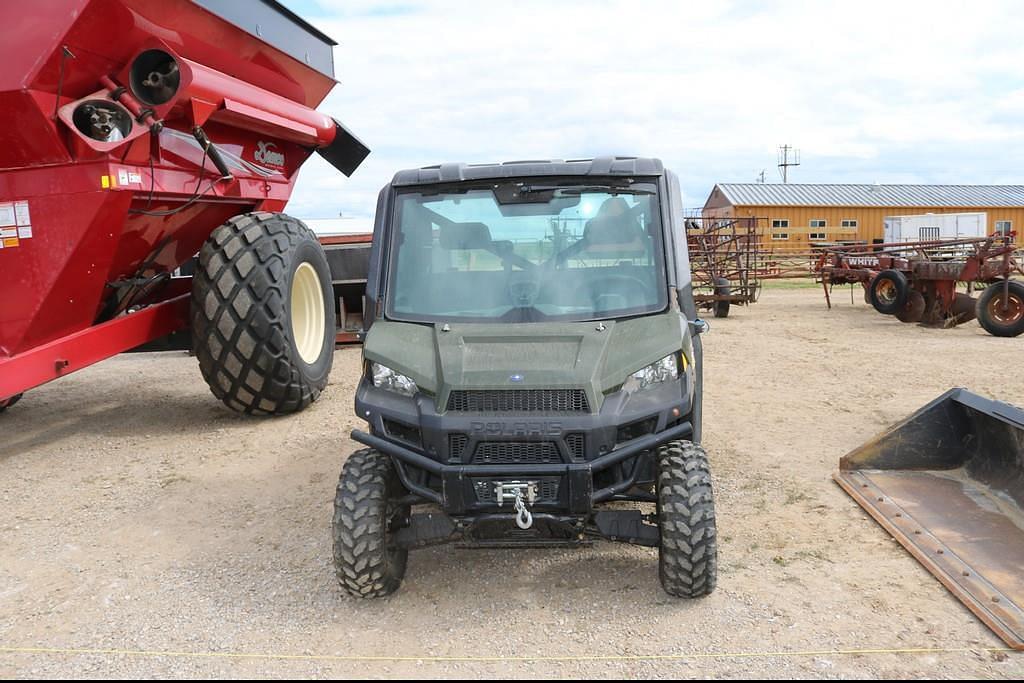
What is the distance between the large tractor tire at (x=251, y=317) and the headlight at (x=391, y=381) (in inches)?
117

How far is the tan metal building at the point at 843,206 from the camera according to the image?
36.1m

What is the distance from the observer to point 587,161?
406 cm

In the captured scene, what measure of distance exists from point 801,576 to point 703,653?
2.90 ft

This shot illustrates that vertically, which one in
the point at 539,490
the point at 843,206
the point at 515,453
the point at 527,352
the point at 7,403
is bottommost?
the point at 7,403

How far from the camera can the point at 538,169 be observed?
3990mm

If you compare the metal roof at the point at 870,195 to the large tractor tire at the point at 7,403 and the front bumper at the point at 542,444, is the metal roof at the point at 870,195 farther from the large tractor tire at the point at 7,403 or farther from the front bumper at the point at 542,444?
the front bumper at the point at 542,444

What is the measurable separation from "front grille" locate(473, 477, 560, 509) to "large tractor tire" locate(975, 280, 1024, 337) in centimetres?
1060

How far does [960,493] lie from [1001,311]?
8.73 metres

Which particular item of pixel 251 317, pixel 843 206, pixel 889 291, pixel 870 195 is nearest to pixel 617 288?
pixel 251 317

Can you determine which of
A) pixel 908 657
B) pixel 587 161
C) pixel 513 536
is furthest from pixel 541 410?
pixel 908 657

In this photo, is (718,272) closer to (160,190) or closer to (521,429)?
(160,190)

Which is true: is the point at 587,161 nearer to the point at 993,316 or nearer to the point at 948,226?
the point at 993,316

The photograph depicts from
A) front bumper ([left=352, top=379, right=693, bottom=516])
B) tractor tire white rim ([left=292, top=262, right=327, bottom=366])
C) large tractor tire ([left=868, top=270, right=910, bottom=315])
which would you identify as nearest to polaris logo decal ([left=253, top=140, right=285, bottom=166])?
tractor tire white rim ([left=292, top=262, right=327, bottom=366])

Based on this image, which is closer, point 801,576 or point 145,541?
point 801,576
